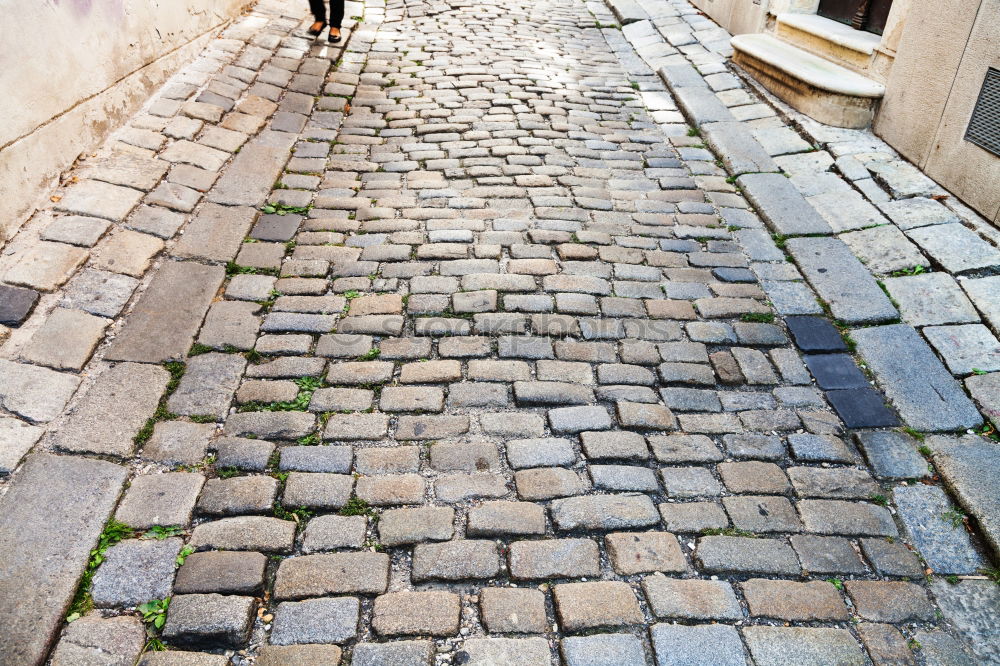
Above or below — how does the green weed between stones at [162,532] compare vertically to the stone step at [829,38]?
below

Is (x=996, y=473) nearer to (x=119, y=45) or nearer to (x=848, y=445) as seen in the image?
(x=848, y=445)

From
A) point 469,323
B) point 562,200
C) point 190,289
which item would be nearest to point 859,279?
point 562,200

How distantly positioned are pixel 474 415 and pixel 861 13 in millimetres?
5726

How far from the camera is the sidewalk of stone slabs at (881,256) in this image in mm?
3092

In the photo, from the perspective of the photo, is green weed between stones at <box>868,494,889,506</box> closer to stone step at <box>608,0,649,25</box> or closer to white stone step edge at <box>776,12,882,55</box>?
white stone step edge at <box>776,12,882,55</box>

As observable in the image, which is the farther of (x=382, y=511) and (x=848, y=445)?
(x=848, y=445)

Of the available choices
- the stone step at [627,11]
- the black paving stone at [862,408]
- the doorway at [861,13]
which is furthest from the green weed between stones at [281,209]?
→ the stone step at [627,11]

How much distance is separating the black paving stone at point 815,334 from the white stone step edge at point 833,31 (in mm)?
3259

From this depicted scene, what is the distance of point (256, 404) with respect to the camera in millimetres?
2986

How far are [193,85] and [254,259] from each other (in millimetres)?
2413

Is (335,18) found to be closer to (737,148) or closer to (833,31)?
(737,148)

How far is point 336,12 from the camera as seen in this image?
713 centimetres

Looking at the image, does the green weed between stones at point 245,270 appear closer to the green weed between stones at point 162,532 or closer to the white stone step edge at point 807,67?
the green weed between stones at point 162,532

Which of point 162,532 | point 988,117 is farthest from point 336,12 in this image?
point 162,532
